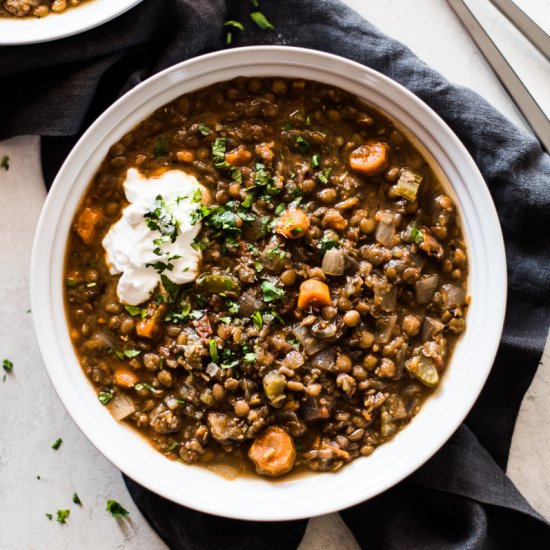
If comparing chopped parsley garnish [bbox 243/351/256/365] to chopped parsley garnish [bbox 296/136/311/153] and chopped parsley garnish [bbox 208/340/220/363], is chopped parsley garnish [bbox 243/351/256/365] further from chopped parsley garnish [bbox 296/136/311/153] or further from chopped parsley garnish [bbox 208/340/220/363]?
chopped parsley garnish [bbox 296/136/311/153]

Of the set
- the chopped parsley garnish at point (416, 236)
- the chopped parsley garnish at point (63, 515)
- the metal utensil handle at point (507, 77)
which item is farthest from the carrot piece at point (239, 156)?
the chopped parsley garnish at point (63, 515)

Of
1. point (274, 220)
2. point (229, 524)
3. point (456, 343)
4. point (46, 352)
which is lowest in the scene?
point (229, 524)

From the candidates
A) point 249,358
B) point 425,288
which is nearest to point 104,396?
point 249,358

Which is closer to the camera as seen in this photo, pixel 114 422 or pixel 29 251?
pixel 114 422

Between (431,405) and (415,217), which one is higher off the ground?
(415,217)

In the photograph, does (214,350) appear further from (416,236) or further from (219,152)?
(416,236)

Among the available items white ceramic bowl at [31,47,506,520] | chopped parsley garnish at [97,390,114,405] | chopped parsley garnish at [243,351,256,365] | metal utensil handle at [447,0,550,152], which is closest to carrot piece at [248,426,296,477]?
white ceramic bowl at [31,47,506,520]

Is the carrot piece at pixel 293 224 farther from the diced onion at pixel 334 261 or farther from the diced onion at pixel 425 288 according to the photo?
the diced onion at pixel 425 288

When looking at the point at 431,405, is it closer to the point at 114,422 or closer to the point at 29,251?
the point at 114,422

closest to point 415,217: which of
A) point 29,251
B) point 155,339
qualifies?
point 155,339
